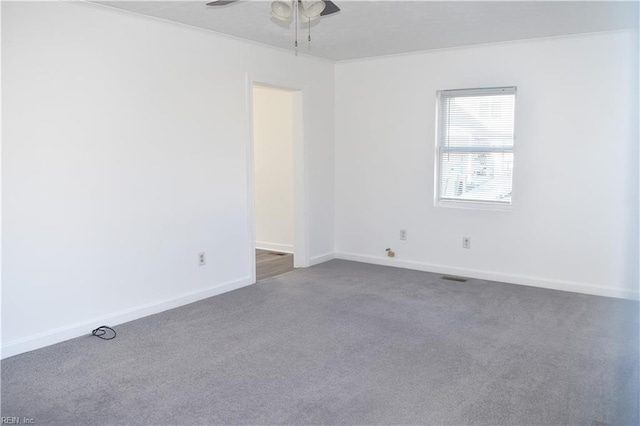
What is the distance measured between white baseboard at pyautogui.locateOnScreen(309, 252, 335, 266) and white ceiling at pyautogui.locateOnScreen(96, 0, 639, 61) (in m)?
2.38

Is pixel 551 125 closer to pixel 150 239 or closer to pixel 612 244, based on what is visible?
pixel 612 244

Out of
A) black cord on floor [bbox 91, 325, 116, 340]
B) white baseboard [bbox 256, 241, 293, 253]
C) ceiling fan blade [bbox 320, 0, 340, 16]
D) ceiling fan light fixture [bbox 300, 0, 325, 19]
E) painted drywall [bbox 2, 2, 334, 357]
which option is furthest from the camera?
white baseboard [bbox 256, 241, 293, 253]

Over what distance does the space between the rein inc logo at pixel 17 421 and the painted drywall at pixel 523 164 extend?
412cm

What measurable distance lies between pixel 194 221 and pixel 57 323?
1400 mm

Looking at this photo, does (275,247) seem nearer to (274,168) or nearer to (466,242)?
(274,168)

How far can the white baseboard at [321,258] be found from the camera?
6.10m

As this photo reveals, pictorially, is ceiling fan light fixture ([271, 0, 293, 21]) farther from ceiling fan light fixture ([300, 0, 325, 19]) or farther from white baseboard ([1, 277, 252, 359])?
white baseboard ([1, 277, 252, 359])

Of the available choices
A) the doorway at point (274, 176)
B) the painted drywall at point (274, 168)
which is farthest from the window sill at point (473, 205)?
the painted drywall at point (274, 168)

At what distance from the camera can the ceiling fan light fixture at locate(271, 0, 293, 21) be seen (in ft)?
9.80

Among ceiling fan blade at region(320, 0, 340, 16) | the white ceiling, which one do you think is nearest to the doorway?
the white ceiling

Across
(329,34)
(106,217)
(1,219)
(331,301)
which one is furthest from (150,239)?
(329,34)

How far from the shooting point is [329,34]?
4.71m

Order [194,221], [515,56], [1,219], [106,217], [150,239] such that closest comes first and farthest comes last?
[1,219]
[106,217]
[150,239]
[194,221]
[515,56]

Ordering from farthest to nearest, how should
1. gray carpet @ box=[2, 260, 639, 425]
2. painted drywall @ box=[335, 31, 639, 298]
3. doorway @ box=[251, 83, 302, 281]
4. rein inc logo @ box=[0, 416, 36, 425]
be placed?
doorway @ box=[251, 83, 302, 281], painted drywall @ box=[335, 31, 639, 298], gray carpet @ box=[2, 260, 639, 425], rein inc logo @ box=[0, 416, 36, 425]
